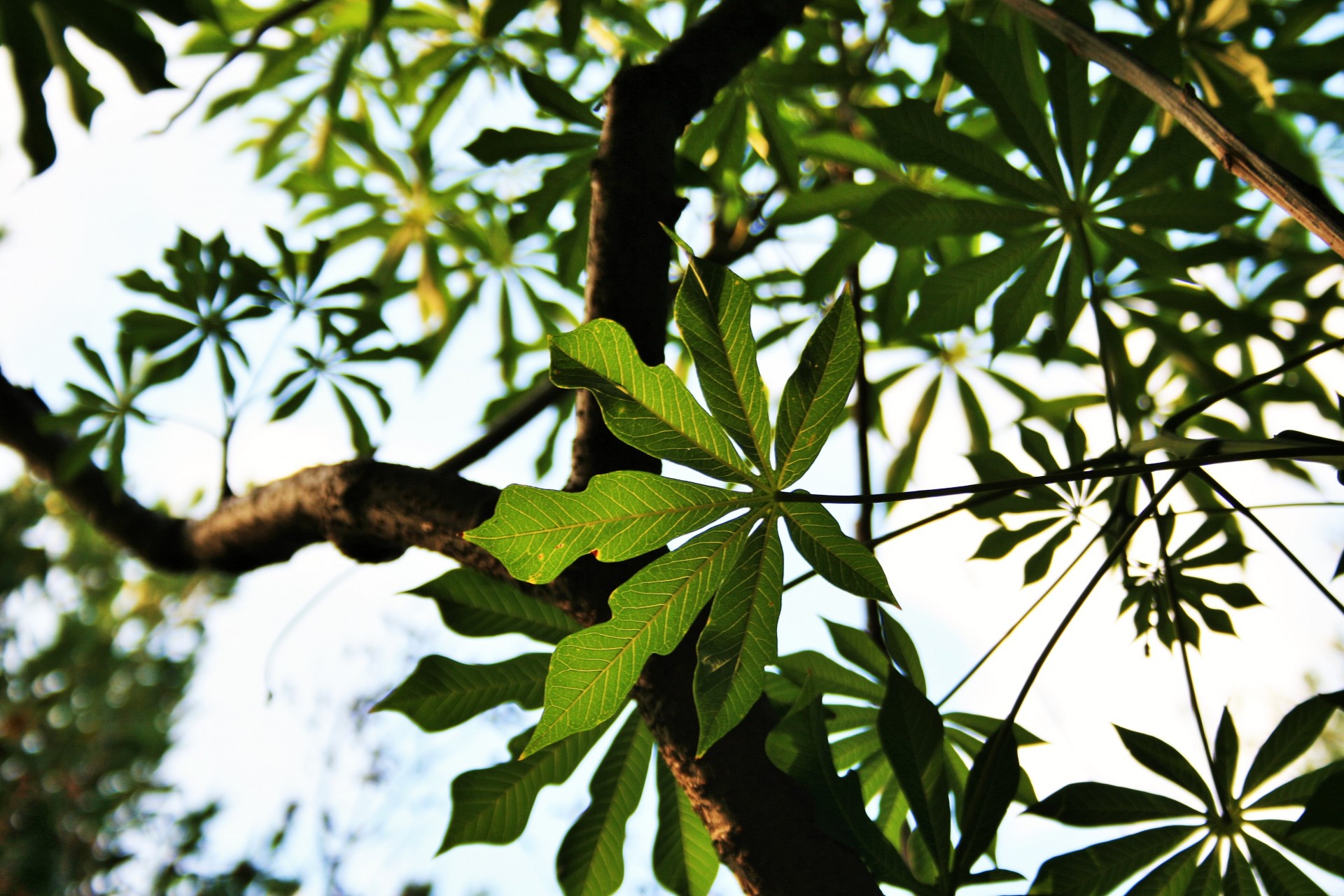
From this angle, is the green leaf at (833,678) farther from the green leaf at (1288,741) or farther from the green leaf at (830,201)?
the green leaf at (830,201)

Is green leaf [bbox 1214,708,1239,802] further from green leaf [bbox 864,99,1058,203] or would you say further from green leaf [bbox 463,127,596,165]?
green leaf [bbox 463,127,596,165]

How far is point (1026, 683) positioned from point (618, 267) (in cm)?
49

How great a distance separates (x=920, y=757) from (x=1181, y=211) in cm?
71

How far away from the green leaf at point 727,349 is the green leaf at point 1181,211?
2.12ft

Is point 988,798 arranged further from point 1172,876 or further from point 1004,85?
point 1004,85

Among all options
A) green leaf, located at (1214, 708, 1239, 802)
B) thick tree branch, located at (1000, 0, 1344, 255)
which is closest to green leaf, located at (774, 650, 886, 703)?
green leaf, located at (1214, 708, 1239, 802)

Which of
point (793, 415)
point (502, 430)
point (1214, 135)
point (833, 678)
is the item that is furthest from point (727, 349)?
point (502, 430)

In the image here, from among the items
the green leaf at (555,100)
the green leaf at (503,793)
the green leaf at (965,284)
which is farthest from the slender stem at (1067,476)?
the green leaf at (555,100)

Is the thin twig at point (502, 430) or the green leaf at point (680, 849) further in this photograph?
the thin twig at point (502, 430)

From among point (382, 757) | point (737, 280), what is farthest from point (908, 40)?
point (382, 757)

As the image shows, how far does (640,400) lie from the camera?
51cm

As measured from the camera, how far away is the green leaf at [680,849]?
77 centimetres

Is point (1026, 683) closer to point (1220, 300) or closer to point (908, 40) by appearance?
point (1220, 300)

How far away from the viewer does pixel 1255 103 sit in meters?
1.30
